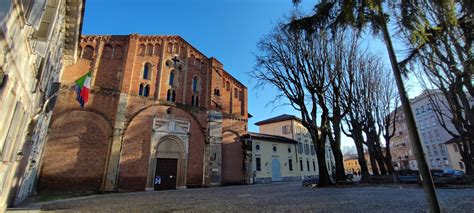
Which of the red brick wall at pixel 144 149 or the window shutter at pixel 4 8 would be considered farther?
the red brick wall at pixel 144 149

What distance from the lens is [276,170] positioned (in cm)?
3103

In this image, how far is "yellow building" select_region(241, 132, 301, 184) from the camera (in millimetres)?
28578

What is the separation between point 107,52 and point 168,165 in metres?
11.6

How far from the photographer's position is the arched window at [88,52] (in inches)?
752

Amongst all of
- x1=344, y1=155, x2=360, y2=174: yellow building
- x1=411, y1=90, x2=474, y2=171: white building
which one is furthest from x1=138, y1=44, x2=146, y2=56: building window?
x1=344, y1=155, x2=360, y2=174: yellow building

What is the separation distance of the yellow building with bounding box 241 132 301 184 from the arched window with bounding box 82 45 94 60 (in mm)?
16425

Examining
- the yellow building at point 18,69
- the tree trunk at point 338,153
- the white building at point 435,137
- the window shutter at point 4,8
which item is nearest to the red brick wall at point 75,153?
the yellow building at point 18,69

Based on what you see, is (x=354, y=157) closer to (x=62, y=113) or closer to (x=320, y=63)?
(x=320, y=63)

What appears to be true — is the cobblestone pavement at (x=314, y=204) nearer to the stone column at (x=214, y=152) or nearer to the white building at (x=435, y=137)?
the stone column at (x=214, y=152)

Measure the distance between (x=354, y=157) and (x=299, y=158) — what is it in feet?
A: 193

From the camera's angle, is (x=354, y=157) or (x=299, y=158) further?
(x=354, y=157)

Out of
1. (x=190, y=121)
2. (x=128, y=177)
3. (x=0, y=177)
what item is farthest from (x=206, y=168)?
(x=0, y=177)

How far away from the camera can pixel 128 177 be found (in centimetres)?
1764

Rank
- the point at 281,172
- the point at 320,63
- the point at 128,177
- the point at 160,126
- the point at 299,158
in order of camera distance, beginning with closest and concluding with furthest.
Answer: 1. the point at 320,63
2. the point at 128,177
3. the point at 160,126
4. the point at 281,172
5. the point at 299,158
